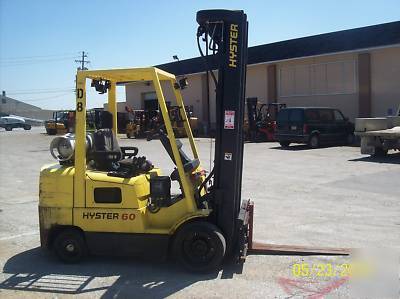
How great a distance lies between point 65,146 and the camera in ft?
19.3

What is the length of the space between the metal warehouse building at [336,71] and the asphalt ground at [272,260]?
15059 millimetres

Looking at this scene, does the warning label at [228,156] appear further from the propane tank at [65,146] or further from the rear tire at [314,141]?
the rear tire at [314,141]

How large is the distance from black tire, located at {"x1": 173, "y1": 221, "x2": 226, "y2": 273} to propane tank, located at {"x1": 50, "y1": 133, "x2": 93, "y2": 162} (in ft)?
5.22

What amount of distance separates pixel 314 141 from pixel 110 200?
724 inches

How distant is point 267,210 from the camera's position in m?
8.91

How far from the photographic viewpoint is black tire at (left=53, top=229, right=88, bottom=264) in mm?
5824

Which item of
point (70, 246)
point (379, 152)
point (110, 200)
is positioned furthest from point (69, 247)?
point (379, 152)

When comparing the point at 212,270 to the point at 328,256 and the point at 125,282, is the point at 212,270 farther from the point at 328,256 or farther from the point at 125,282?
the point at 328,256

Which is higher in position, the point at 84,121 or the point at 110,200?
the point at 84,121

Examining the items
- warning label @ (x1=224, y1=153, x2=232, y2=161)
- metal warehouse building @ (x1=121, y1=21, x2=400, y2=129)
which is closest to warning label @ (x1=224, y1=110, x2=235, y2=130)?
warning label @ (x1=224, y1=153, x2=232, y2=161)

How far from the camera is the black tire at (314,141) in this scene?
74.5ft

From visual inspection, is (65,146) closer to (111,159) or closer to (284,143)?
(111,159)

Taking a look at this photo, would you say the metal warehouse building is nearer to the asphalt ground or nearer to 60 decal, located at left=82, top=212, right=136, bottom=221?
the asphalt ground

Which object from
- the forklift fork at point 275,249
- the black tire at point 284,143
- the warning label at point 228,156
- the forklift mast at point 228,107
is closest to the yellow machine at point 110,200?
the forklift mast at point 228,107
